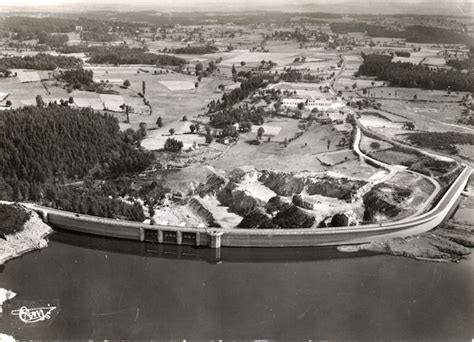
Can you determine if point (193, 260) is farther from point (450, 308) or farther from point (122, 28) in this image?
point (122, 28)

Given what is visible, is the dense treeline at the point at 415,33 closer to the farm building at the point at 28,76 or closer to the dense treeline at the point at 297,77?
the dense treeline at the point at 297,77

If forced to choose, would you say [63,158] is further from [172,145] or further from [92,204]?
[172,145]

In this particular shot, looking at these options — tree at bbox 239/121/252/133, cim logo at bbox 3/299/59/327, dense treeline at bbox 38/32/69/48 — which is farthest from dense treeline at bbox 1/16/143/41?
cim logo at bbox 3/299/59/327

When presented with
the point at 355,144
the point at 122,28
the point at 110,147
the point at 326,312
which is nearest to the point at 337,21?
the point at 122,28

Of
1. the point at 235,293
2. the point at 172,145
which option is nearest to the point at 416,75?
the point at 172,145

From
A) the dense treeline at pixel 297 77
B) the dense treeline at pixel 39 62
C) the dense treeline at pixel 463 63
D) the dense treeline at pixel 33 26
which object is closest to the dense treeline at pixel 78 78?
the dense treeline at pixel 39 62

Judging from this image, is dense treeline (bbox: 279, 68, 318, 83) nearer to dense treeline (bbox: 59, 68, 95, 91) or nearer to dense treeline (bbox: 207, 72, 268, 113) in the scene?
dense treeline (bbox: 207, 72, 268, 113)
